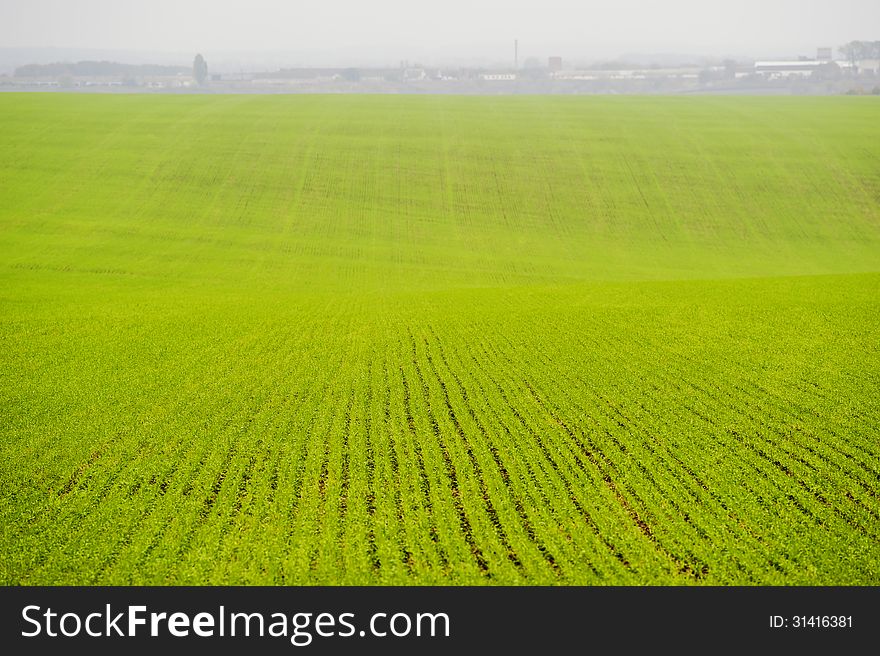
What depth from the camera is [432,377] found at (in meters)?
19.7

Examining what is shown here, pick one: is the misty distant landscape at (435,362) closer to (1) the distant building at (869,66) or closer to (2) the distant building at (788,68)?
(2) the distant building at (788,68)

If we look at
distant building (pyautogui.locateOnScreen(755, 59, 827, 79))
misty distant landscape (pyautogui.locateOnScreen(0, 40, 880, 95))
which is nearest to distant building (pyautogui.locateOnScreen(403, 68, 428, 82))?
misty distant landscape (pyautogui.locateOnScreen(0, 40, 880, 95))

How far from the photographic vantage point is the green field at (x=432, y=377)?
428 inches

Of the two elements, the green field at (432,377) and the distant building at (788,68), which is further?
the distant building at (788,68)

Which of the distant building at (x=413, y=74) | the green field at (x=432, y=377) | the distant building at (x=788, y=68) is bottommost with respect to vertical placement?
the green field at (x=432, y=377)

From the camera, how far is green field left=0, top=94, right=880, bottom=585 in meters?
10.9

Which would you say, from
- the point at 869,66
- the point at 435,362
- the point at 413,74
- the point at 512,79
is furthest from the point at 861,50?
the point at 435,362

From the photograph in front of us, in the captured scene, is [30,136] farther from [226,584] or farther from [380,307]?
[226,584]

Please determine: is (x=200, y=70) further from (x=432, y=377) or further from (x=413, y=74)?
(x=432, y=377)

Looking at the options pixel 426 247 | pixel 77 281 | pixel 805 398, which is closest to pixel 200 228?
pixel 77 281

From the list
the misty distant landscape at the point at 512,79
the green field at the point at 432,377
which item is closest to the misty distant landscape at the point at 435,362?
the green field at the point at 432,377

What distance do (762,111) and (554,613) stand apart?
8090 cm

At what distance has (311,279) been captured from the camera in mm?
41719

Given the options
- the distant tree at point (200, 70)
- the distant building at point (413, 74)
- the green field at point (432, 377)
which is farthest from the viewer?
the distant tree at point (200, 70)
